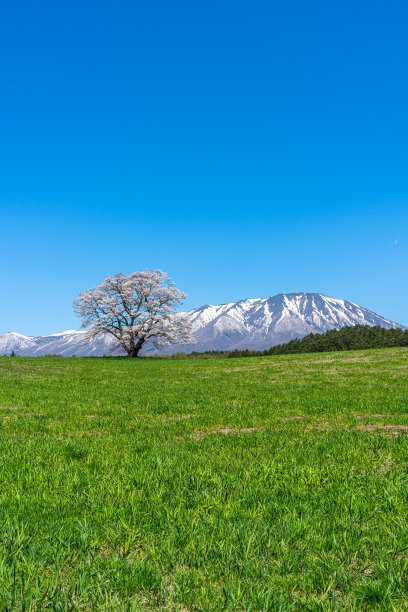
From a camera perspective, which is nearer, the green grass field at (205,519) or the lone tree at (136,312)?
the green grass field at (205,519)

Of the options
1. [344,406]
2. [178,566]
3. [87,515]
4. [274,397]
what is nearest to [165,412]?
[274,397]

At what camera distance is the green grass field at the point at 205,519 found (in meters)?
3.18

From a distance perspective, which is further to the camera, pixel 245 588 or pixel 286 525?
pixel 286 525

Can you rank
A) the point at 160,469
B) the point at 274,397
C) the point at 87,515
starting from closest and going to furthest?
the point at 87,515 → the point at 160,469 → the point at 274,397

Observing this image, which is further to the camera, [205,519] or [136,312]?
[136,312]

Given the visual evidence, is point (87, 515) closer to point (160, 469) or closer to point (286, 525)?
point (160, 469)

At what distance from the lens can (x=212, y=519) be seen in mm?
4402

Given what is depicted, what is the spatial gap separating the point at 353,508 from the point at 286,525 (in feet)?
3.77

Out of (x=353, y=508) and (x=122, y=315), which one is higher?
(x=122, y=315)

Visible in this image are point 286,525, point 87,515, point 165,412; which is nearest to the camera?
point 286,525

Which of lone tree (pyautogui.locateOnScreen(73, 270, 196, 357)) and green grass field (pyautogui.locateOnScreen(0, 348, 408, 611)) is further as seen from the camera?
lone tree (pyautogui.locateOnScreen(73, 270, 196, 357))

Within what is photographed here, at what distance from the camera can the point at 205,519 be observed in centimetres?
445

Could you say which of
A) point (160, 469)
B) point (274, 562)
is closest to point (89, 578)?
point (274, 562)

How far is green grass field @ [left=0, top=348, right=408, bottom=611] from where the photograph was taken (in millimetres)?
3176
